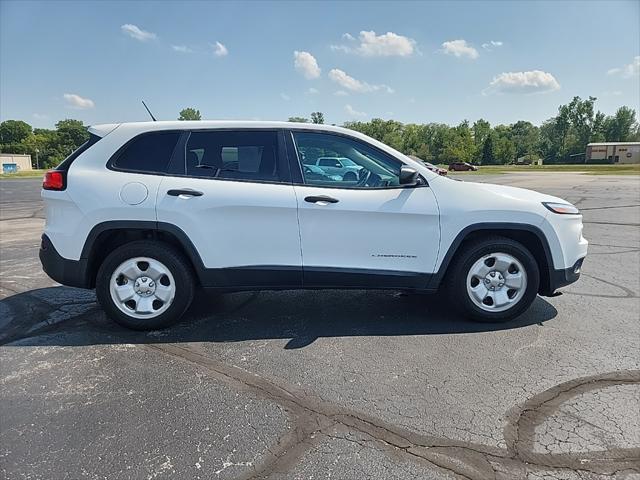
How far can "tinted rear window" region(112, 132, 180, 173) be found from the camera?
384cm

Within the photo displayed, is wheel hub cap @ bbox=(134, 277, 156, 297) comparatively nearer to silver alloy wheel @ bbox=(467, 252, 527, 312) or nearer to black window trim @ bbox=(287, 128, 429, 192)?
black window trim @ bbox=(287, 128, 429, 192)

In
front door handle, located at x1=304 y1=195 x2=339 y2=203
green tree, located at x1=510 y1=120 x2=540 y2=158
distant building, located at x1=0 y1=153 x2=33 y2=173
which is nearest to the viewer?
front door handle, located at x1=304 y1=195 x2=339 y2=203

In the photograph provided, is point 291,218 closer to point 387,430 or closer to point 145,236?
point 145,236

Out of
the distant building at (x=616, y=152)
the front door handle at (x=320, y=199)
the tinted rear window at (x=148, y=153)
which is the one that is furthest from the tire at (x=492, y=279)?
the distant building at (x=616, y=152)

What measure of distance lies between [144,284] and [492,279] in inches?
126

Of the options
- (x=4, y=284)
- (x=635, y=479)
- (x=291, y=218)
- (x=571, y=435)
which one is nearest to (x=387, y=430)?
(x=571, y=435)

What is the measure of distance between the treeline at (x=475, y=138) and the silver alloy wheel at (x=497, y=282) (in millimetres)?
92774

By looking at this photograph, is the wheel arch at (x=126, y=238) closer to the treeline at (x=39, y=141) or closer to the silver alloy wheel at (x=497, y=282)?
the silver alloy wheel at (x=497, y=282)

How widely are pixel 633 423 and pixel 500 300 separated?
1.55 meters

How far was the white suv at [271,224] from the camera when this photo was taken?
3738 mm

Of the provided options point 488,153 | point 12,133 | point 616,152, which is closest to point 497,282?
point 488,153

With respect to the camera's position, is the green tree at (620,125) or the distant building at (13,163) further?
the green tree at (620,125)

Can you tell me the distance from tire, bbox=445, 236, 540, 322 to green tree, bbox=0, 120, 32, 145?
139249 mm

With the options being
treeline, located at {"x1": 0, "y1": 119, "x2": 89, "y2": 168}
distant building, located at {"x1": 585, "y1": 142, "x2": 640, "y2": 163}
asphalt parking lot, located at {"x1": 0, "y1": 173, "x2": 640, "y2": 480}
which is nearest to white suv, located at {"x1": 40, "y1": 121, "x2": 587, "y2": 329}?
asphalt parking lot, located at {"x1": 0, "y1": 173, "x2": 640, "y2": 480}
